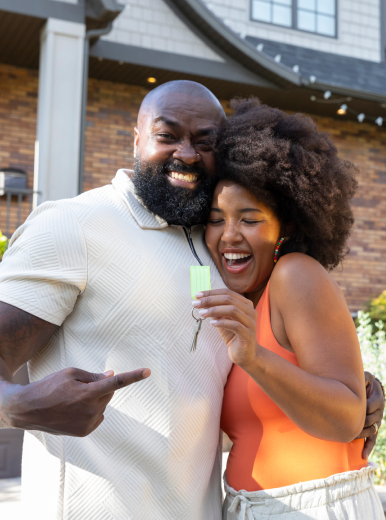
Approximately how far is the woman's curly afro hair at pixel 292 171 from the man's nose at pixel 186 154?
0.29 ft

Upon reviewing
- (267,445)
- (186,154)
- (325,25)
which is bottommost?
(267,445)

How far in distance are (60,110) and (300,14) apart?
19.6 ft

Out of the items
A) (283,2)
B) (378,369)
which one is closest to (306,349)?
(378,369)

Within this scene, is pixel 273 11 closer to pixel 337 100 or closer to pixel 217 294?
pixel 337 100

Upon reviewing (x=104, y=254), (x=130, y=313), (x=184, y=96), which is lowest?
(x=130, y=313)

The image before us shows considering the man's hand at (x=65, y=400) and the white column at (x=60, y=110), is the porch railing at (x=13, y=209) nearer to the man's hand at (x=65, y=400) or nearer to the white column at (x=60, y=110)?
the white column at (x=60, y=110)

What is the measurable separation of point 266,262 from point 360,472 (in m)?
0.78

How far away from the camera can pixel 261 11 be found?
11.0 m

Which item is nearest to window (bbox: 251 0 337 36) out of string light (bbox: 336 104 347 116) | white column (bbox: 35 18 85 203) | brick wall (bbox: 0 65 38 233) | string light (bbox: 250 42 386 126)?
string light (bbox: 250 42 386 126)

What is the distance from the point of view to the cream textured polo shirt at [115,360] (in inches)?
70.2

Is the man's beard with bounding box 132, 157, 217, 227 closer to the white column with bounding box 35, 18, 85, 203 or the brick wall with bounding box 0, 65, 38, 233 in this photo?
the white column with bounding box 35, 18, 85, 203

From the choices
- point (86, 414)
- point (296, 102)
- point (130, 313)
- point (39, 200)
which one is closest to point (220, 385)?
point (130, 313)

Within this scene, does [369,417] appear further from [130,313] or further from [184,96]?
[184,96]

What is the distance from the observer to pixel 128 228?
6.57ft
